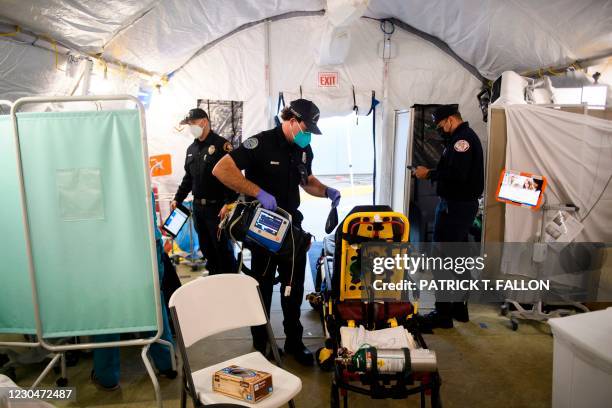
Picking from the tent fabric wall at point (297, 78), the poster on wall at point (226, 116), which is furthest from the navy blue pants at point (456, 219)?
the poster on wall at point (226, 116)

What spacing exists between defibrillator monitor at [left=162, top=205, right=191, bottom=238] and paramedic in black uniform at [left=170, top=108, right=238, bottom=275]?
1.49 ft

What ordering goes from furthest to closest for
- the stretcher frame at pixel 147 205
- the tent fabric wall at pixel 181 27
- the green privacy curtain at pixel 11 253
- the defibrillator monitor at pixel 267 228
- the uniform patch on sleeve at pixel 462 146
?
the tent fabric wall at pixel 181 27
the uniform patch on sleeve at pixel 462 146
the defibrillator monitor at pixel 267 228
the green privacy curtain at pixel 11 253
the stretcher frame at pixel 147 205

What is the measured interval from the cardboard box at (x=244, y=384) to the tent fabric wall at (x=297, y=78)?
3.66 meters

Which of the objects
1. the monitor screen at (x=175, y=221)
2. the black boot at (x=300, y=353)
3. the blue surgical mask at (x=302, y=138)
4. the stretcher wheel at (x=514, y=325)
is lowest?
the stretcher wheel at (x=514, y=325)

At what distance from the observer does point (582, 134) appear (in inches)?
129

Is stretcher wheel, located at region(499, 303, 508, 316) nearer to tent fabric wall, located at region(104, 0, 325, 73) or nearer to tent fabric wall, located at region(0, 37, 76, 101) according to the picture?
tent fabric wall, located at region(104, 0, 325, 73)

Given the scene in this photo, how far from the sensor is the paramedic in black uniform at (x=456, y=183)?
9.68 feet

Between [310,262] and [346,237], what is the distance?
2.32 metres

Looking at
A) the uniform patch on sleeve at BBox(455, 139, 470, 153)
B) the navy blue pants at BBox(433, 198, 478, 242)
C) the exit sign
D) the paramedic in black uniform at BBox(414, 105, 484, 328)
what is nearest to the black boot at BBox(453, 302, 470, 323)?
the paramedic in black uniform at BBox(414, 105, 484, 328)

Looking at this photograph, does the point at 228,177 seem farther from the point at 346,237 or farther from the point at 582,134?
the point at 582,134

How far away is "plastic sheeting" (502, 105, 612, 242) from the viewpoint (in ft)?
10.6

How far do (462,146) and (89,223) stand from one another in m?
2.43

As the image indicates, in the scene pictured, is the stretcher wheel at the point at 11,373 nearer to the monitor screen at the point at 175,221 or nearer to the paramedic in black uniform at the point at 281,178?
the paramedic in black uniform at the point at 281,178

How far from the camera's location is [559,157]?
3283 mm
